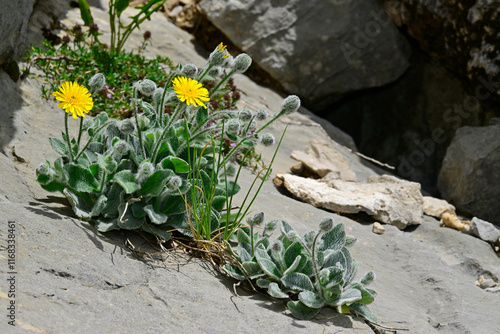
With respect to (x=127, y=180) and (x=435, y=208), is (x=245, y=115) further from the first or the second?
(x=435, y=208)

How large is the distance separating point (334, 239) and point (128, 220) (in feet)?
3.03

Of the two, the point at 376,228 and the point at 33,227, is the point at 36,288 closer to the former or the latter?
the point at 33,227

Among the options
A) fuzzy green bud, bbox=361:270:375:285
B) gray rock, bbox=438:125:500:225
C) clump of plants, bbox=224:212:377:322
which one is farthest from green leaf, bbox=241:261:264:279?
gray rock, bbox=438:125:500:225

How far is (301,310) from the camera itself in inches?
87.3

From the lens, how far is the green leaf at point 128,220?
7.72ft

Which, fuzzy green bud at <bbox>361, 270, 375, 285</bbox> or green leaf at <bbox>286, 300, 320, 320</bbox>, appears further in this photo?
fuzzy green bud at <bbox>361, 270, 375, 285</bbox>

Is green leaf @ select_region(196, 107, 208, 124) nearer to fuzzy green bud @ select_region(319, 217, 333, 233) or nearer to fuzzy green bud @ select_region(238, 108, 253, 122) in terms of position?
fuzzy green bud @ select_region(238, 108, 253, 122)

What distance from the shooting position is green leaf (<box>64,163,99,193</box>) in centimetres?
239

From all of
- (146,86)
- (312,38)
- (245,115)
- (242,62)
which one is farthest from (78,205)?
(312,38)

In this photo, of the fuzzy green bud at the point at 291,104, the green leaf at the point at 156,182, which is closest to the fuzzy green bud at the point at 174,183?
the green leaf at the point at 156,182

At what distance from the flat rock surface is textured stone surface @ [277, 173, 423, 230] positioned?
0.41 ft

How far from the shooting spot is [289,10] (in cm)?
577

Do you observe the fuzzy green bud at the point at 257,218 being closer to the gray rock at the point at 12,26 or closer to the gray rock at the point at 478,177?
the gray rock at the point at 12,26

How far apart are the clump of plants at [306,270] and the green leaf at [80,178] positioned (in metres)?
0.69
